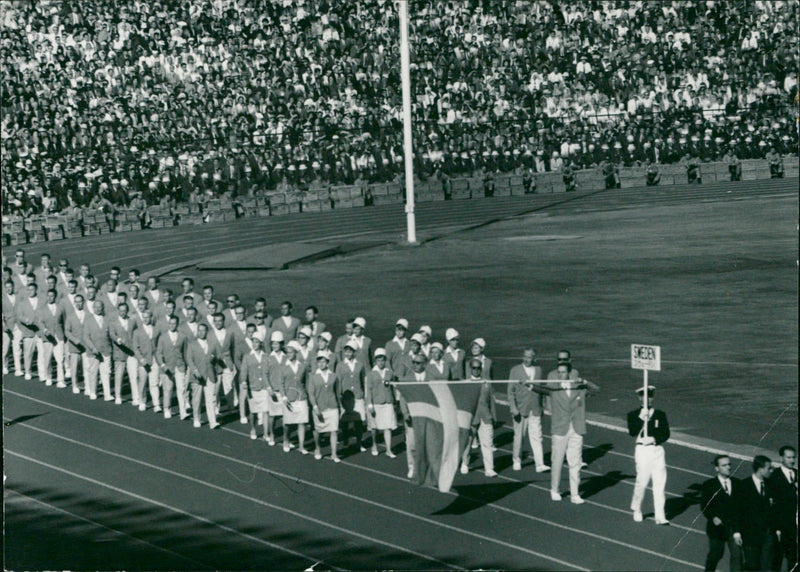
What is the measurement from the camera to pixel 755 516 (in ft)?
30.2

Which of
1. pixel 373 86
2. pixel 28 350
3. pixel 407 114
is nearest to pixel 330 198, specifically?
pixel 373 86

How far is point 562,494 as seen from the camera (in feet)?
37.6

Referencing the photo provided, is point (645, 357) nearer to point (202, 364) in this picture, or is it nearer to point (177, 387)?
point (202, 364)

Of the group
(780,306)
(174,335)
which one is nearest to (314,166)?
(780,306)

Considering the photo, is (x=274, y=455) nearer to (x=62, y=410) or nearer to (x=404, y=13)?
(x=62, y=410)

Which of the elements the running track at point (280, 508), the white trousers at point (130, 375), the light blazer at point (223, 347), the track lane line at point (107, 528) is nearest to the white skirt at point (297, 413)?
the running track at point (280, 508)

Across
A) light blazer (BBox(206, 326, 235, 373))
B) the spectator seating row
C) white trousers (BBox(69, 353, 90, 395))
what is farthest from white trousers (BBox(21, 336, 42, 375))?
the spectator seating row

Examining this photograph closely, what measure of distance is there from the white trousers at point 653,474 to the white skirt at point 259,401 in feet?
14.8

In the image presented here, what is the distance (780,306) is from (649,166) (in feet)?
53.3

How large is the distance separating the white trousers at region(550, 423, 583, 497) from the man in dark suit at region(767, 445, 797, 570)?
2296mm

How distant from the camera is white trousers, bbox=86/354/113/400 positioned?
1593 centimetres

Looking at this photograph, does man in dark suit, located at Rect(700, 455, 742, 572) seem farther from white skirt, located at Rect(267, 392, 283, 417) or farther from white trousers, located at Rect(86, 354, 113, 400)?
white trousers, located at Rect(86, 354, 113, 400)

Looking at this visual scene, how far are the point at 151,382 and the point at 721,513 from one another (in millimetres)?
8132

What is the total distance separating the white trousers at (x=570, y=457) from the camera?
1126cm
